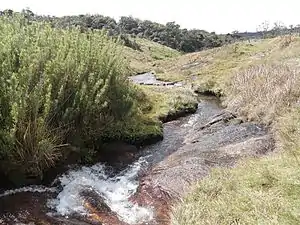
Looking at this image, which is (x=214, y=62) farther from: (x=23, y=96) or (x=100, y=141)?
(x=23, y=96)

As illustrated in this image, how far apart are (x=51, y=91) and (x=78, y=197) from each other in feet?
11.4

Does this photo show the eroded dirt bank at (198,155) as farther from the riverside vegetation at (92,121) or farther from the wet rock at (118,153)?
the wet rock at (118,153)

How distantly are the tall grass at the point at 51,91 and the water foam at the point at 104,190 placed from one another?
1020 millimetres

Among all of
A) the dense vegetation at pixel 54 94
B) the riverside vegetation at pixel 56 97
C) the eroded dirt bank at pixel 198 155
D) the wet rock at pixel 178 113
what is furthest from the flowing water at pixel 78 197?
the wet rock at pixel 178 113

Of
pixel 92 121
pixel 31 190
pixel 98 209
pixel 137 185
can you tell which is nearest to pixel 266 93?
pixel 92 121

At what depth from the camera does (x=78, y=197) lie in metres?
11.9

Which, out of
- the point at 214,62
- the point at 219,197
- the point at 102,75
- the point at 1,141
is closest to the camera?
the point at 219,197

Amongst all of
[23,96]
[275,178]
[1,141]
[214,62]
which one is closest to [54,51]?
[23,96]

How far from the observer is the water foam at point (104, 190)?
36.3 ft

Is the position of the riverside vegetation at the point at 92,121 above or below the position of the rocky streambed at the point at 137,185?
above

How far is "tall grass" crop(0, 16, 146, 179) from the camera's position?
452 inches

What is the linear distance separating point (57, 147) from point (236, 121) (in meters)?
10.7

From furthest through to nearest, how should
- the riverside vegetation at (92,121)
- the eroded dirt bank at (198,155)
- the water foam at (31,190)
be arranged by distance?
the eroded dirt bank at (198,155), the water foam at (31,190), the riverside vegetation at (92,121)

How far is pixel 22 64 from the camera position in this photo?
12.2 metres
